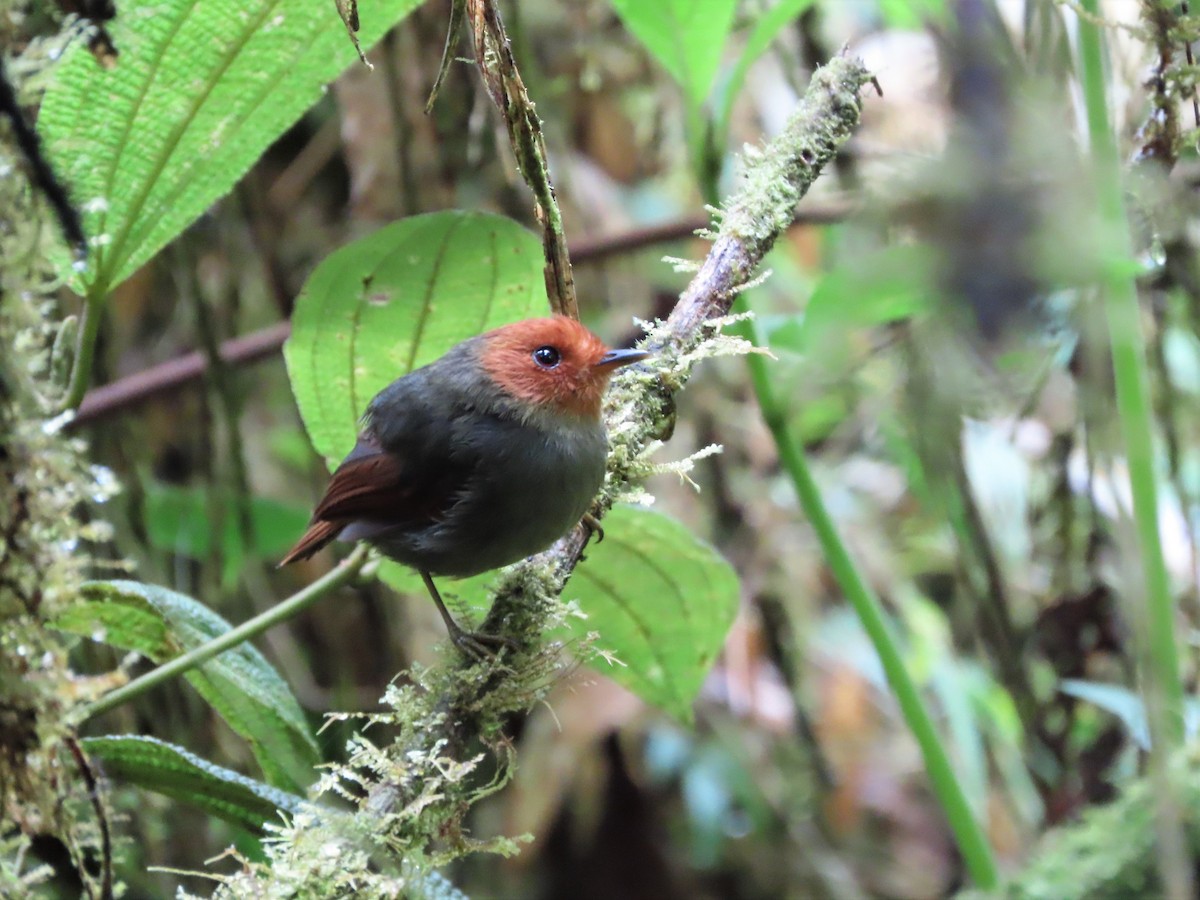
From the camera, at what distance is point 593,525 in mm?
1940

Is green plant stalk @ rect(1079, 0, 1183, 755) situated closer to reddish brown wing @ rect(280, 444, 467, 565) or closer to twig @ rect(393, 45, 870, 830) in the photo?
twig @ rect(393, 45, 870, 830)

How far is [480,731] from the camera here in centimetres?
154

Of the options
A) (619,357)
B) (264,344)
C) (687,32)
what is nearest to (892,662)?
(619,357)

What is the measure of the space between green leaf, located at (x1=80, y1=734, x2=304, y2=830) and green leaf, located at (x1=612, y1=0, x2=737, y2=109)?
1.39 metres

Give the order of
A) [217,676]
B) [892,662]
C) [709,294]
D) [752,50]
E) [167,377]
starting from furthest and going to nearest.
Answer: [167,377], [892,662], [752,50], [709,294], [217,676]

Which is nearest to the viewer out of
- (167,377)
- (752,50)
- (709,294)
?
(709,294)

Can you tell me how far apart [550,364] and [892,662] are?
0.88m

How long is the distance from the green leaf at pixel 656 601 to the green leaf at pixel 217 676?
1.70ft

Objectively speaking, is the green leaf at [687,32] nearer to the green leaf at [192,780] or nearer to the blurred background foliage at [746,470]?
the blurred background foliage at [746,470]

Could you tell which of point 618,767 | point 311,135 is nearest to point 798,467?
point 618,767

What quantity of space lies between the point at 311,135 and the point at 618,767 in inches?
115

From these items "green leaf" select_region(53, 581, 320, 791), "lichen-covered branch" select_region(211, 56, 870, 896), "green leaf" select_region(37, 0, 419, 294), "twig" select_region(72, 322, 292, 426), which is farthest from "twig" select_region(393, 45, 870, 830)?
"twig" select_region(72, 322, 292, 426)

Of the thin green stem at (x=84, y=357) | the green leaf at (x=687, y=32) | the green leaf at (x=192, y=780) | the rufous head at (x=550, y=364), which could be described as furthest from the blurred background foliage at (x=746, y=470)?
the thin green stem at (x=84, y=357)

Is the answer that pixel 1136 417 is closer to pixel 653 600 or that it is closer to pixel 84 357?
pixel 653 600
